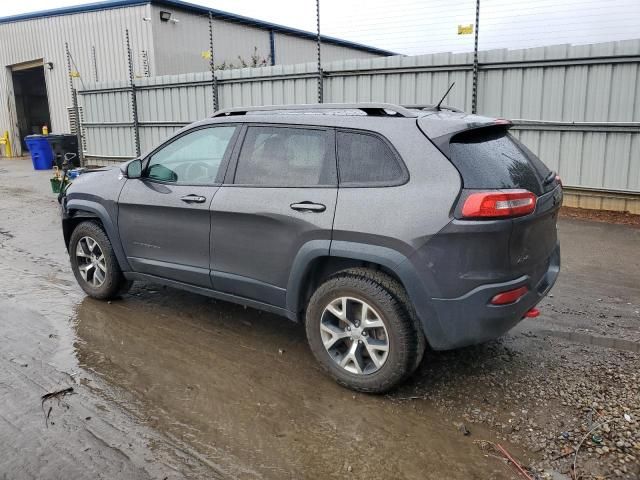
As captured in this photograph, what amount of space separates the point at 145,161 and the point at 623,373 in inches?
159

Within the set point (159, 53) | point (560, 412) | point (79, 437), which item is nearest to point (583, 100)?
point (560, 412)

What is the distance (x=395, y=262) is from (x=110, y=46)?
18.8 metres

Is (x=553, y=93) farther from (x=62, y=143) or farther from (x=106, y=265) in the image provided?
(x=62, y=143)

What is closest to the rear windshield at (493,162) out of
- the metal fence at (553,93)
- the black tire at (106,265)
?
the black tire at (106,265)

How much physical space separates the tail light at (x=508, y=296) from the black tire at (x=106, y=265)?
11.3 ft

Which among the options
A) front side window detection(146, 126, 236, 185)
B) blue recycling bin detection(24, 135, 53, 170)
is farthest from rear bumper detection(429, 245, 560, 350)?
blue recycling bin detection(24, 135, 53, 170)

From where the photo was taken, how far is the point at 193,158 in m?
4.62

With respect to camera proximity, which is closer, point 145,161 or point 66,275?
point 145,161

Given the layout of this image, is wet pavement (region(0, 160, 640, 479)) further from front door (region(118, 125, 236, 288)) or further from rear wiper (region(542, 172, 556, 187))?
rear wiper (region(542, 172, 556, 187))

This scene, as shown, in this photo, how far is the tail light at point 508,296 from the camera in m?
3.20

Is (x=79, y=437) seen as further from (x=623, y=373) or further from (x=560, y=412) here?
(x=623, y=373)

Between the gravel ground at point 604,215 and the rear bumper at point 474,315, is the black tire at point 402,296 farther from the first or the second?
the gravel ground at point 604,215

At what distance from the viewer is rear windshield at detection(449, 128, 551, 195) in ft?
10.7

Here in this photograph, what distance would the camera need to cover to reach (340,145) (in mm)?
3695
